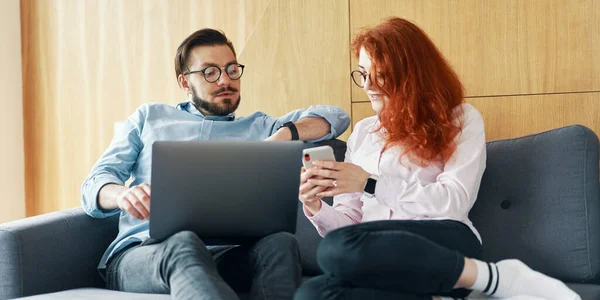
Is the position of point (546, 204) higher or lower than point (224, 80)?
lower

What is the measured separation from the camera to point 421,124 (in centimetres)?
215

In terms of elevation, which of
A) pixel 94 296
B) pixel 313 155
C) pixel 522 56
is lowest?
pixel 94 296

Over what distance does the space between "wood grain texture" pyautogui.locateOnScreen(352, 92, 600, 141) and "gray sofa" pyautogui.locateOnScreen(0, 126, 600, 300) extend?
37cm

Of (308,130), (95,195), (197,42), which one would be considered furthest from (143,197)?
(197,42)

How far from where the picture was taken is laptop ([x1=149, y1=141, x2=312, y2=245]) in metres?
1.88

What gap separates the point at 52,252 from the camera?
2.22 m

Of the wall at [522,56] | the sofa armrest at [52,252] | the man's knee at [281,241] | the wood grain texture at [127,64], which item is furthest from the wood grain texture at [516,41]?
the sofa armrest at [52,252]

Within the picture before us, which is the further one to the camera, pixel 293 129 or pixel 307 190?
pixel 293 129

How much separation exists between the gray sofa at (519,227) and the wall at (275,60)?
43cm

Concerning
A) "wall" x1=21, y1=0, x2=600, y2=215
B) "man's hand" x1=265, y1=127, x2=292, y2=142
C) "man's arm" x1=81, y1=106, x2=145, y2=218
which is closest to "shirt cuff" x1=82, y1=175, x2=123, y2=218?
"man's arm" x1=81, y1=106, x2=145, y2=218

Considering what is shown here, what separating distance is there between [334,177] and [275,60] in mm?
1126

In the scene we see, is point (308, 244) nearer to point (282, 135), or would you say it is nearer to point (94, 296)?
point (282, 135)

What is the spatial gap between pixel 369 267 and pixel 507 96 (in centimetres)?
120

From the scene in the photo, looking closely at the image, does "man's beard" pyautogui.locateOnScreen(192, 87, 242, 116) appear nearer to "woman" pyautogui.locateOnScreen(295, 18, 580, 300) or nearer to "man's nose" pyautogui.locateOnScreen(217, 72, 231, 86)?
"man's nose" pyautogui.locateOnScreen(217, 72, 231, 86)
